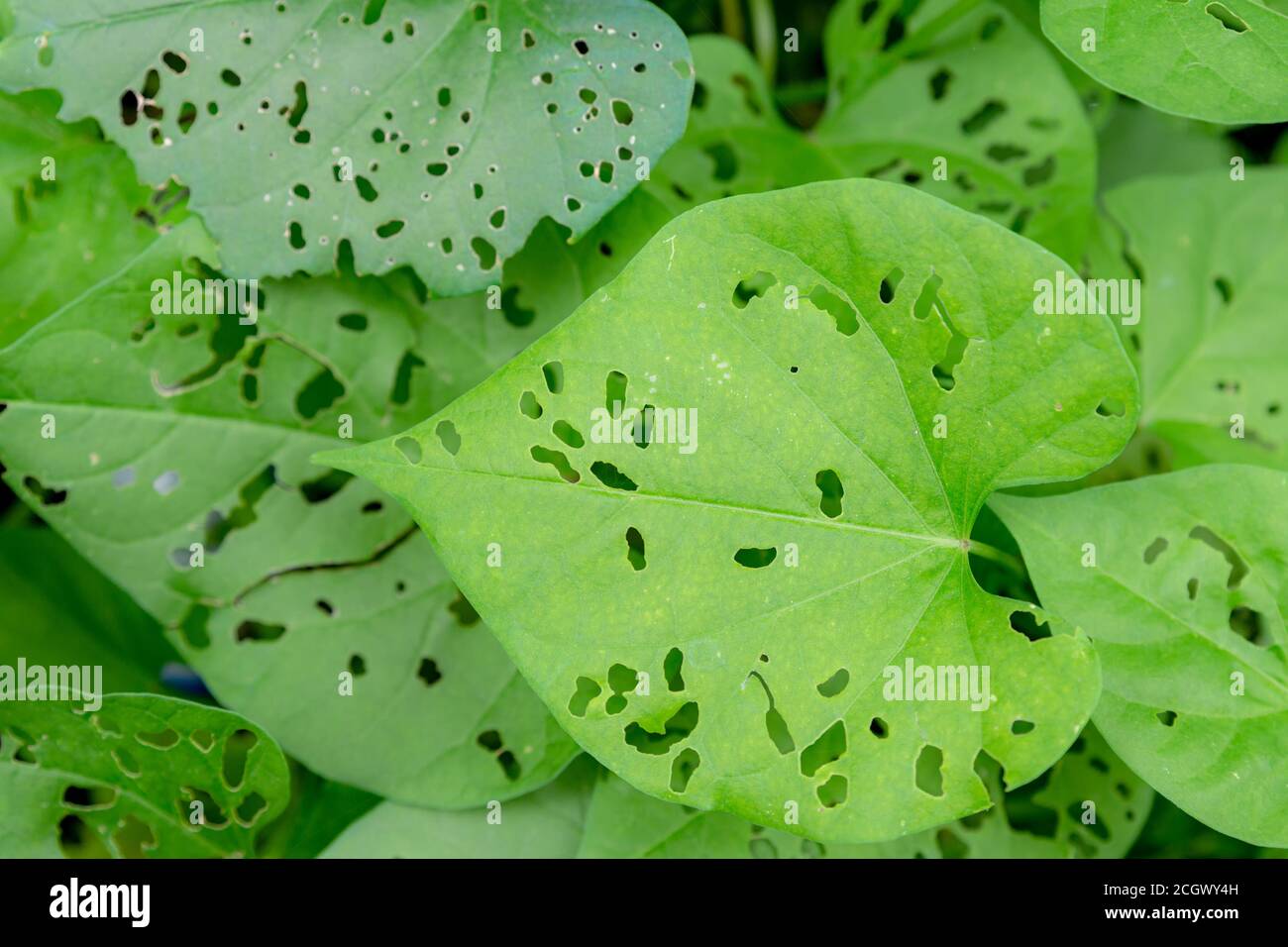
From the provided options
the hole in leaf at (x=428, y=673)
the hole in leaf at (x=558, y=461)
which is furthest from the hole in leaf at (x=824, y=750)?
the hole in leaf at (x=428, y=673)

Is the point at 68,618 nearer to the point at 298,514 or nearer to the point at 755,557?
the point at 298,514

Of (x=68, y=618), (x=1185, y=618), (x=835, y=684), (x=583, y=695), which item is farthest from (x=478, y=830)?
(x=1185, y=618)

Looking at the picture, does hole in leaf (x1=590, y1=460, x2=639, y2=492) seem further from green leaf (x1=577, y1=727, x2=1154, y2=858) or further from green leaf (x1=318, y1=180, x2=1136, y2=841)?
green leaf (x1=577, y1=727, x2=1154, y2=858)

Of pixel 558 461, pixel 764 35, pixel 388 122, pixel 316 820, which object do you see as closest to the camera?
pixel 558 461

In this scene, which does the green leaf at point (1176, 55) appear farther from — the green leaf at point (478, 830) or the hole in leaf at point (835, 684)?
the green leaf at point (478, 830)
